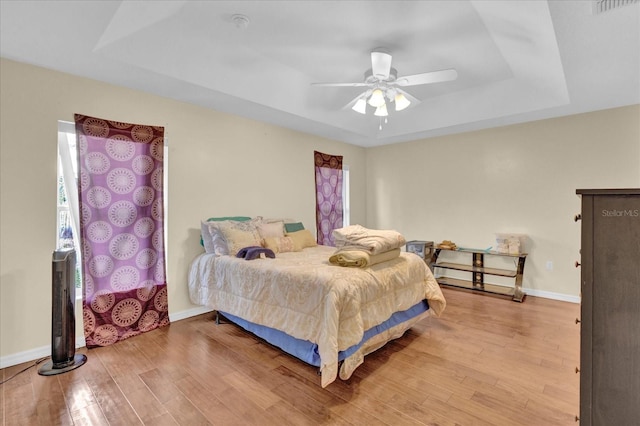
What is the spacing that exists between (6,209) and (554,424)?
403cm

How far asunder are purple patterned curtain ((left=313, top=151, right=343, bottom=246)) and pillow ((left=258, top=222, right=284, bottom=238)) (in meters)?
1.23

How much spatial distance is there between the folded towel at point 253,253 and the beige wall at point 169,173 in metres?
0.83

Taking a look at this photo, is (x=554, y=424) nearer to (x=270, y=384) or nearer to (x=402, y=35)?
(x=270, y=384)

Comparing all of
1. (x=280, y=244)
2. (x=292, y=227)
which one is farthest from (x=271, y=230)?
(x=292, y=227)

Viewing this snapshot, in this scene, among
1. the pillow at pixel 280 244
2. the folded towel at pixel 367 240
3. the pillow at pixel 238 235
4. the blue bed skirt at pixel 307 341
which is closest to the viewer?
the blue bed skirt at pixel 307 341

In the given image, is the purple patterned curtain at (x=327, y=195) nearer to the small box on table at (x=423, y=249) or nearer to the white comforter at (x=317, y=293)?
the small box on table at (x=423, y=249)

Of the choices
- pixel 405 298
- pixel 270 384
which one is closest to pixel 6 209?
pixel 270 384

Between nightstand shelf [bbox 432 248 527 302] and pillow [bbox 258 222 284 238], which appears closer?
pillow [bbox 258 222 284 238]

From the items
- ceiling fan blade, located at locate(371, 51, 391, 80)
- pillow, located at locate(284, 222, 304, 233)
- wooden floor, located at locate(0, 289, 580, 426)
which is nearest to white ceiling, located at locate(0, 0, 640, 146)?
ceiling fan blade, located at locate(371, 51, 391, 80)

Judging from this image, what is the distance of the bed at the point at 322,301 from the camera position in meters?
2.04

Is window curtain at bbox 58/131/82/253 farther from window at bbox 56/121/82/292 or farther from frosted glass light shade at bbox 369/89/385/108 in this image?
frosted glass light shade at bbox 369/89/385/108

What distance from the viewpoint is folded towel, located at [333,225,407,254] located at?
252 centimetres

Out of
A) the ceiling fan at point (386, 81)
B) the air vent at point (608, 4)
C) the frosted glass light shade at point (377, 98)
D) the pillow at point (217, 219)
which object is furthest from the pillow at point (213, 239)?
the air vent at point (608, 4)

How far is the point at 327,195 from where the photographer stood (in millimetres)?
5105
